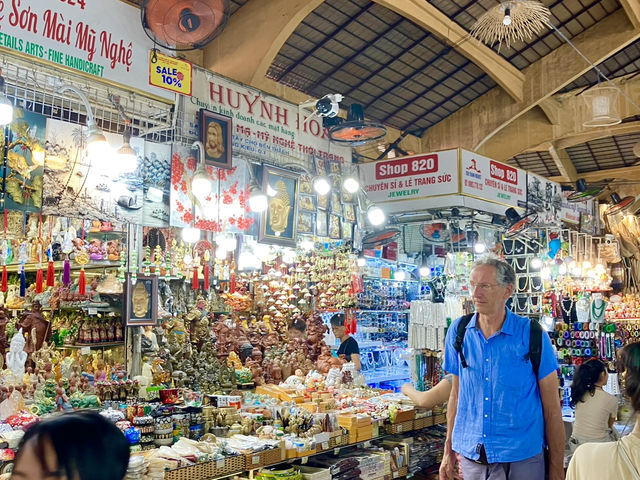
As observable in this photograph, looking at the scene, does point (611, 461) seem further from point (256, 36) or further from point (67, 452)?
point (256, 36)

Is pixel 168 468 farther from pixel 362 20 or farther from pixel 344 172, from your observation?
pixel 362 20

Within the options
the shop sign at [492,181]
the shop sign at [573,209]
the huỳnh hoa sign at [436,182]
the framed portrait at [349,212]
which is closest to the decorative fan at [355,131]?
the framed portrait at [349,212]

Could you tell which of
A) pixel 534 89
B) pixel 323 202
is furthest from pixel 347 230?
pixel 534 89

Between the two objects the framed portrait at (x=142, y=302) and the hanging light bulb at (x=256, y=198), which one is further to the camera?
the framed portrait at (x=142, y=302)

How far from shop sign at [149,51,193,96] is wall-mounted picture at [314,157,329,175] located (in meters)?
1.52

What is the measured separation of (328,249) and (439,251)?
7.79 ft

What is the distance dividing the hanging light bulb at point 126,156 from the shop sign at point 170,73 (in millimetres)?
542

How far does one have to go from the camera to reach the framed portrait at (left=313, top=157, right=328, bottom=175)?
586cm

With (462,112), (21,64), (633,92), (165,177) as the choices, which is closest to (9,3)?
(21,64)

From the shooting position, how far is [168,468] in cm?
344

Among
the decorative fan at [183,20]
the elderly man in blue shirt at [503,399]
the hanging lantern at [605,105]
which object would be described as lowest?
the elderly man in blue shirt at [503,399]

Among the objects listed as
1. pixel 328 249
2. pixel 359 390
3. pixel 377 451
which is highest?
pixel 328 249

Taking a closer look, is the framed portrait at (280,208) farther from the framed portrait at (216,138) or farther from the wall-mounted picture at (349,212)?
the wall-mounted picture at (349,212)

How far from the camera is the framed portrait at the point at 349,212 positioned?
6.11 m
